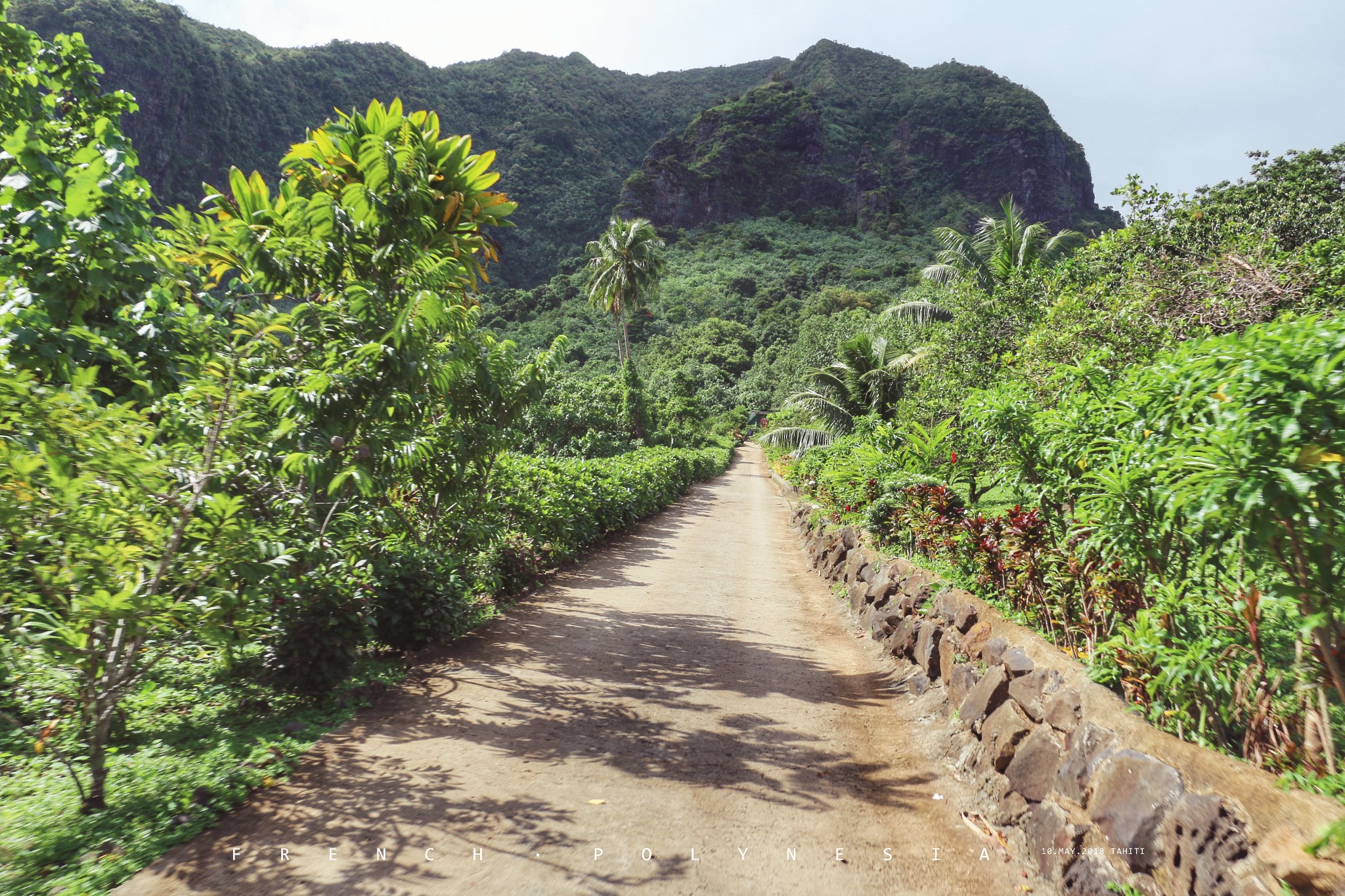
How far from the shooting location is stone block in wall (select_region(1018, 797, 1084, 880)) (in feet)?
10.4

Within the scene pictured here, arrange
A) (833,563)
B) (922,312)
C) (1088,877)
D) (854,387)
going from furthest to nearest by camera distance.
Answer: (922,312)
(854,387)
(833,563)
(1088,877)

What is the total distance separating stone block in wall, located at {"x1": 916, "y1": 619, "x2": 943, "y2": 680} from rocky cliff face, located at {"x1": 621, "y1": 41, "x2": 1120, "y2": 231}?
335ft

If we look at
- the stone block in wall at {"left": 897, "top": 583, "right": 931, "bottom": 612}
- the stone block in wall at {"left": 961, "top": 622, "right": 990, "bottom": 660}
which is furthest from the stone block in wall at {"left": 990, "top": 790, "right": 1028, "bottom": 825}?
the stone block in wall at {"left": 897, "top": 583, "right": 931, "bottom": 612}

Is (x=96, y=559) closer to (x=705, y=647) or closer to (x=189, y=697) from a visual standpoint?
(x=189, y=697)

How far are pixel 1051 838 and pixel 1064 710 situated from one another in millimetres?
660

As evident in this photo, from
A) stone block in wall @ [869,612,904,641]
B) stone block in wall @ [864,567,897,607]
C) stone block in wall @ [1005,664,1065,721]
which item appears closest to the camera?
stone block in wall @ [1005,664,1065,721]

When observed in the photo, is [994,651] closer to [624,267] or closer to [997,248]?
[997,248]

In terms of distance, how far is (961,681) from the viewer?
5082mm

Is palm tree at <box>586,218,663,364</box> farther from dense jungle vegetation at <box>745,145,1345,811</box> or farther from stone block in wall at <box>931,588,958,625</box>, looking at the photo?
stone block in wall at <box>931,588,958,625</box>

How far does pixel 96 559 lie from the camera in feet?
9.59

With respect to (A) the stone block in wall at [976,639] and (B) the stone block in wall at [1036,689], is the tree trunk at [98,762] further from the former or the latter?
(A) the stone block in wall at [976,639]

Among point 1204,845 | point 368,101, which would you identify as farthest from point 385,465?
point 368,101

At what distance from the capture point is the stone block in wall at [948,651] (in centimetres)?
536

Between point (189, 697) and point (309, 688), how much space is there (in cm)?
73
